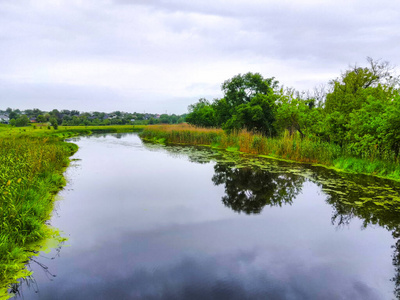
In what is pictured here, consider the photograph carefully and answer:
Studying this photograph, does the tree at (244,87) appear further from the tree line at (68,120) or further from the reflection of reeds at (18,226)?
the tree line at (68,120)

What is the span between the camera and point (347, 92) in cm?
1362

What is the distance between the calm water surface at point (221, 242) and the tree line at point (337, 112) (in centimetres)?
209

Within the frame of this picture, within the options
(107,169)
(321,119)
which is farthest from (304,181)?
(107,169)

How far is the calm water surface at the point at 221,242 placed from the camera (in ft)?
12.5

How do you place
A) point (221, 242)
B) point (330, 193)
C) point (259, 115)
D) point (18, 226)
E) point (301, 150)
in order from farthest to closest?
1. point (259, 115)
2. point (301, 150)
3. point (330, 193)
4. point (221, 242)
5. point (18, 226)

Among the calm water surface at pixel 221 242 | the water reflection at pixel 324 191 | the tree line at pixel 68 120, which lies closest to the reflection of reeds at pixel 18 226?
the calm water surface at pixel 221 242

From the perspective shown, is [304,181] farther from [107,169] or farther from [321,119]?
[107,169]

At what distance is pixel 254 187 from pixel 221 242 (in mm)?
4481

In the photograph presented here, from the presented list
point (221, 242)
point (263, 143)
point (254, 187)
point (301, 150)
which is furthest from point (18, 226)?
point (263, 143)

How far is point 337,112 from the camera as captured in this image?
12.6 metres

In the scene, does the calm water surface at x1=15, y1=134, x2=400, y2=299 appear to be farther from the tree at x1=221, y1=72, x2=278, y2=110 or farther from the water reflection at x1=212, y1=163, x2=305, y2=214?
the tree at x1=221, y1=72, x2=278, y2=110

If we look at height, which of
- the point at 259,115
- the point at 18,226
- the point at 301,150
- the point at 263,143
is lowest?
the point at 18,226

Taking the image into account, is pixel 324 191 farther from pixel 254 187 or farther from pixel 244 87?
pixel 244 87

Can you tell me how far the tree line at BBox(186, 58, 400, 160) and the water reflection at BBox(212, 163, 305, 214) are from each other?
3.67 metres
